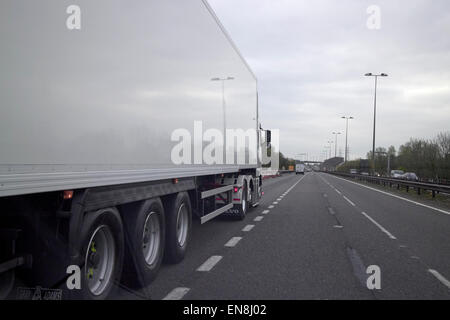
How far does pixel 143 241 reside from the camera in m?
5.20

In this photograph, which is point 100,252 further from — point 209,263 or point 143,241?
point 209,263

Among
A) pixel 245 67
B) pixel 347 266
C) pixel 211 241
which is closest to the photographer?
pixel 347 266

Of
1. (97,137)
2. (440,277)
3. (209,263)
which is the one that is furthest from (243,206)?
(97,137)

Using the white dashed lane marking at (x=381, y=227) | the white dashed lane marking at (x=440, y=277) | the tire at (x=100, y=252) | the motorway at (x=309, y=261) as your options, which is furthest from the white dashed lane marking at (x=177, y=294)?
the white dashed lane marking at (x=381, y=227)

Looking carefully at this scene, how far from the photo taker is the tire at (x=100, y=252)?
373cm

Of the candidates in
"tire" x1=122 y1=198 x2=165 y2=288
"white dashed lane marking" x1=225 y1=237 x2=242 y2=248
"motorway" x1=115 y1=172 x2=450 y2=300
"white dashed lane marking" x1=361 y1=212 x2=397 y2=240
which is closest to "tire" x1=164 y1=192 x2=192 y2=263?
"motorway" x1=115 y1=172 x2=450 y2=300

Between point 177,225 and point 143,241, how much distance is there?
3.83 feet

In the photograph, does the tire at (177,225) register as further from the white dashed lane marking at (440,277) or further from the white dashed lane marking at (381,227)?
the white dashed lane marking at (381,227)

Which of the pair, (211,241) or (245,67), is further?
(245,67)

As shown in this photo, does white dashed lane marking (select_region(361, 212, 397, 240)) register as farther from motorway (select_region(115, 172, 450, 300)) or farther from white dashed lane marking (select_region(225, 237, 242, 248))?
white dashed lane marking (select_region(225, 237, 242, 248))
